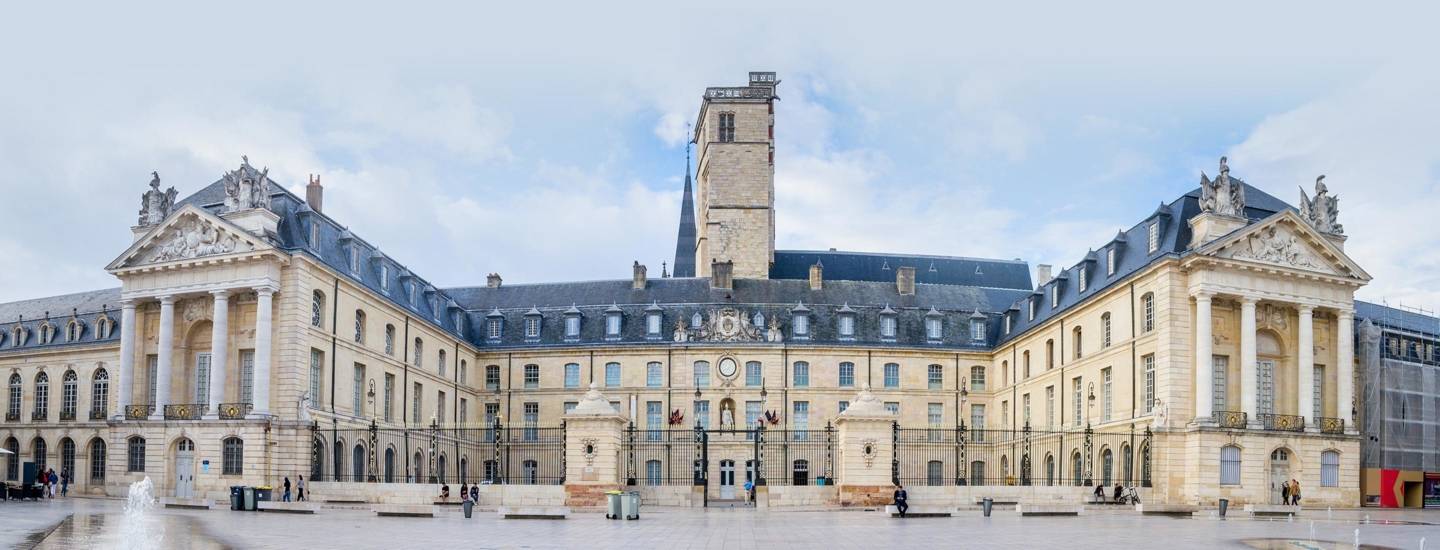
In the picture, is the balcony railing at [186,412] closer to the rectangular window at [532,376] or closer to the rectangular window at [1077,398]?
the rectangular window at [532,376]

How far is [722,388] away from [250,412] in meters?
24.5

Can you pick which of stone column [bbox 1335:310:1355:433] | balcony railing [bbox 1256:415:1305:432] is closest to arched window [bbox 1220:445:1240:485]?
balcony railing [bbox 1256:415:1305:432]

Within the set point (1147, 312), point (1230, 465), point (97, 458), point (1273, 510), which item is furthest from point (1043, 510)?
point (97, 458)

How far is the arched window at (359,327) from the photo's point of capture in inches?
1970

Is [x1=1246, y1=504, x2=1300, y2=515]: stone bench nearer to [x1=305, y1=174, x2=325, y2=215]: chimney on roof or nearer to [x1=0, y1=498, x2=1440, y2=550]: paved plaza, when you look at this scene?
[x1=0, y1=498, x2=1440, y2=550]: paved plaza

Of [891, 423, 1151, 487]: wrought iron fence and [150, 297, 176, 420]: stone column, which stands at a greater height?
[150, 297, 176, 420]: stone column

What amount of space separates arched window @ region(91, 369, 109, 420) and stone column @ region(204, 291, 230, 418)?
44.2ft

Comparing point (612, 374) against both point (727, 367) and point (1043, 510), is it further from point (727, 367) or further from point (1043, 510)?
point (1043, 510)

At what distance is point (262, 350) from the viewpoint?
43938 millimetres

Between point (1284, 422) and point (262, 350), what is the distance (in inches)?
1321

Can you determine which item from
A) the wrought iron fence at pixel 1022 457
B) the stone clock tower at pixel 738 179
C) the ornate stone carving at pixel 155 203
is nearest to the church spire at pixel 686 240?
the stone clock tower at pixel 738 179

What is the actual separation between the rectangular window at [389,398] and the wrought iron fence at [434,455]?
79 centimetres

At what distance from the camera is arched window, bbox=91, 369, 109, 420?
55625 millimetres

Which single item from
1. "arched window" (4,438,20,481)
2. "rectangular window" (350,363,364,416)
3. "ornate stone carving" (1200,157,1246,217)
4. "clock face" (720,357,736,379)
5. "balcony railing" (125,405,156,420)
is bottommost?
"arched window" (4,438,20,481)
